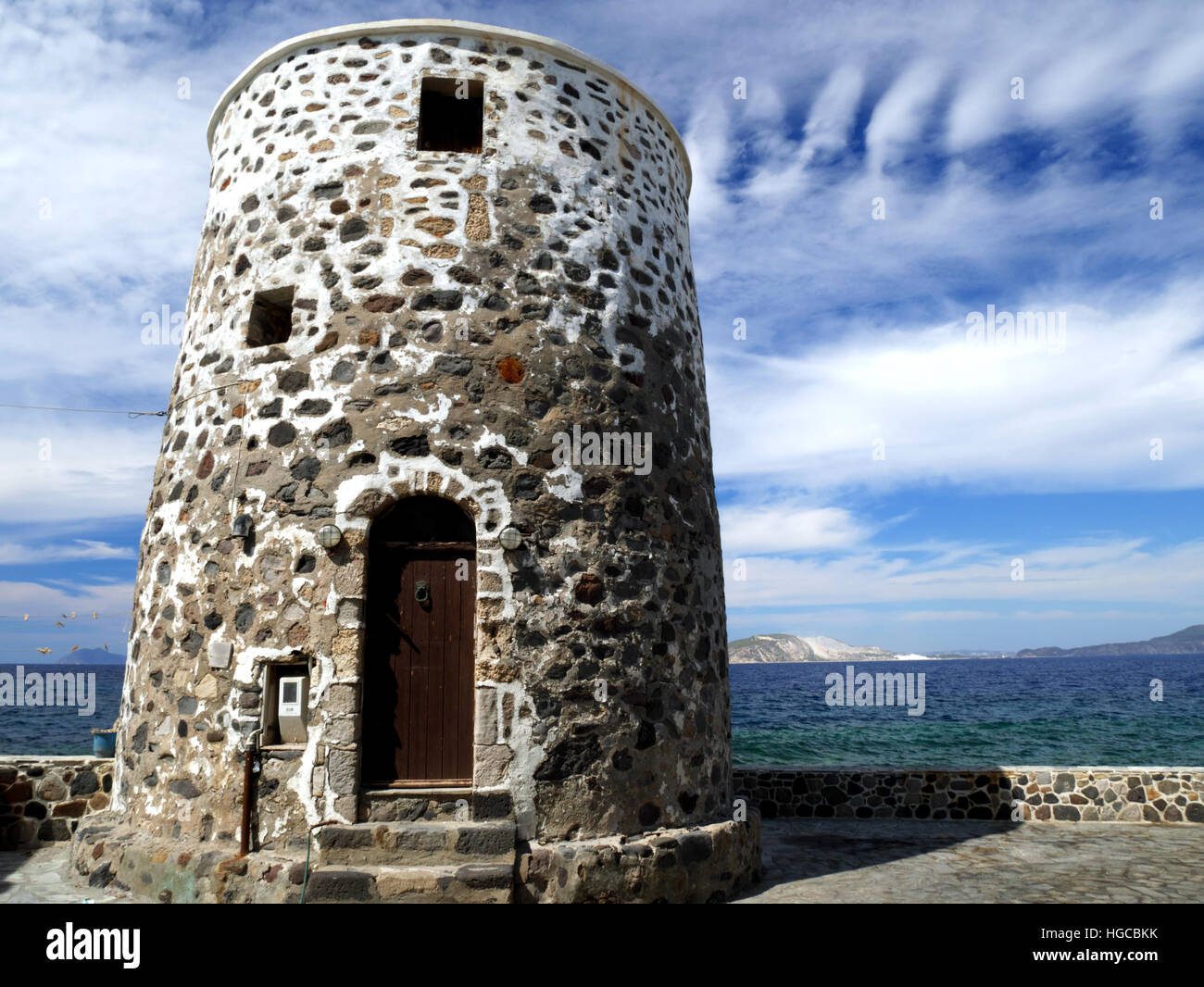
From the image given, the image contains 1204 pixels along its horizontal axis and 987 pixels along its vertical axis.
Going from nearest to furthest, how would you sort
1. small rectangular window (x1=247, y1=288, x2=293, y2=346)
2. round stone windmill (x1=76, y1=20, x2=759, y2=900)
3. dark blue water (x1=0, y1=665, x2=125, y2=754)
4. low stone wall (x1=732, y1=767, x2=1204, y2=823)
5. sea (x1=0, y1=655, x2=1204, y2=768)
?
round stone windmill (x1=76, y1=20, x2=759, y2=900)
small rectangular window (x1=247, y1=288, x2=293, y2=346)
low stone wall (x1=732, y1=767, x2=1204, y2=823)
sea (x1=0, y1=655, x2=1204, y2=768)
dark blue water (x1=0, y1=665, x2=125, y2=754)

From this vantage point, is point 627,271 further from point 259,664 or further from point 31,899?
point 31,899

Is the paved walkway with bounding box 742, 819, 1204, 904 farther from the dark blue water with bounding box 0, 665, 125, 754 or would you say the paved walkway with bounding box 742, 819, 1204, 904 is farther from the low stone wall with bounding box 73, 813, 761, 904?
the dark blue water with bounding box 0, 665, 125, 754

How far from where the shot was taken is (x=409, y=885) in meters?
5.27

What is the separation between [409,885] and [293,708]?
1489mm

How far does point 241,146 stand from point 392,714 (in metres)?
5.18

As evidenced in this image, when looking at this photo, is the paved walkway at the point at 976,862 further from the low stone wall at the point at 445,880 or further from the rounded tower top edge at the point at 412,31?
the rounded tower top edge at the point at 412,31

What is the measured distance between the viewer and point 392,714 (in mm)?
6051

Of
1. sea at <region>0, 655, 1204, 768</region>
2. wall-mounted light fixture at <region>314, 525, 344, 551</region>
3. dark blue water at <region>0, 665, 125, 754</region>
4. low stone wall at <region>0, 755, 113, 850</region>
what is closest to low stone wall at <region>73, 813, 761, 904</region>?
low stone wall at <region>0, 755, 113, 850</region>

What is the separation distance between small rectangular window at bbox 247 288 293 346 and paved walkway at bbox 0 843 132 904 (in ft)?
14.0

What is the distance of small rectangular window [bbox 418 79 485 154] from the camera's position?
23.1ft

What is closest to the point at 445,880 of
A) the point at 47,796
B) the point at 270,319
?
the point at 270,319

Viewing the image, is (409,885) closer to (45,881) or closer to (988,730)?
(45,881)

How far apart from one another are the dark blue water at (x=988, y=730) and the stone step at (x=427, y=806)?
10.6 metres
